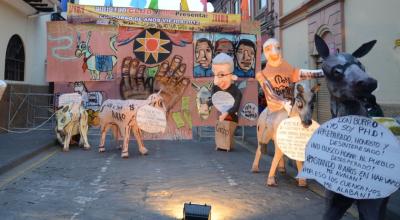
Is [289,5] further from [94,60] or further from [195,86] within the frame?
[94,60]

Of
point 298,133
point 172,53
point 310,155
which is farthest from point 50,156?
point 310,155

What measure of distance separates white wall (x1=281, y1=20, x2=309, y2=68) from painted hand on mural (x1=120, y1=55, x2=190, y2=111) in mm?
5918

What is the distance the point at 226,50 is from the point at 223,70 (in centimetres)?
140

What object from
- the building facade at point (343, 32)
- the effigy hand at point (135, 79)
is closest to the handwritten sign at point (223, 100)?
the effigy hand at point (135, 79)

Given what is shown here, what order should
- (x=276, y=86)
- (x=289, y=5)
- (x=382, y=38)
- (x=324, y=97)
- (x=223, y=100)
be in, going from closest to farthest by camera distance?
(x=276, y=86), (x=382, y=38), (x=223, y=100), (x=324, y=97), (x=289, y=5)

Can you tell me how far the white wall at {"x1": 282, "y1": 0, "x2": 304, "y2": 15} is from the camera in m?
16.2

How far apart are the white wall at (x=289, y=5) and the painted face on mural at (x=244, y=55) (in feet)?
15.7

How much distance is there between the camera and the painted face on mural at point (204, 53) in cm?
1156

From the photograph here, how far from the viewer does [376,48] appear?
1036cm

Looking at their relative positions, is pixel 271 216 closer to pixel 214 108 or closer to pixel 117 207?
pixel 117 207

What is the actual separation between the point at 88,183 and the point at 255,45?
705 cm

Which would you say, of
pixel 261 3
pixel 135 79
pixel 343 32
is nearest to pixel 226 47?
pixel 135 79

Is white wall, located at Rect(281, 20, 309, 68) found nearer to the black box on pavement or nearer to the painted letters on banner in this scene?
the painted letters on banner

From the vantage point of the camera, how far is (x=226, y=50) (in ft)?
39.2
